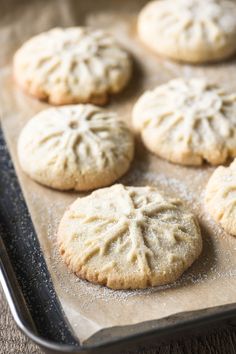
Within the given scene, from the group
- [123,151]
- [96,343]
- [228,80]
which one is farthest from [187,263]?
[228,80]

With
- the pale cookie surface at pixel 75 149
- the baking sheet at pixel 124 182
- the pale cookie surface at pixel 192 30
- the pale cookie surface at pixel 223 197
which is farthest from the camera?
the pale cookie surface at pixel 192 30

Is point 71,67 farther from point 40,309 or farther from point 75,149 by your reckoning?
point 40,309

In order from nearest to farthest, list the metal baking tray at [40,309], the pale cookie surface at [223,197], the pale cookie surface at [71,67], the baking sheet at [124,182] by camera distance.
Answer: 1. the metal baking tray at [40,309]
2. the baking sheet at [124,182]
3. the pale cookie surface at [223,197]
4. the pale cookie surface at [71,67]

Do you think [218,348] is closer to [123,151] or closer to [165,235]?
[165,235]

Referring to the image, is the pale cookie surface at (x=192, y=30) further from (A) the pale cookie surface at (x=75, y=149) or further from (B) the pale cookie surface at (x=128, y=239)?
(B) the pale cookie surface at (x=128, y=239)

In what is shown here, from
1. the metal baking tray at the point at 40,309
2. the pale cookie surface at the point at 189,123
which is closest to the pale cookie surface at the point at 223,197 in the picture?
the pale cookie surface at the point at 189,123

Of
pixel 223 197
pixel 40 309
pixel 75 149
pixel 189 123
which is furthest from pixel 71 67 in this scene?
pixel 40 309
